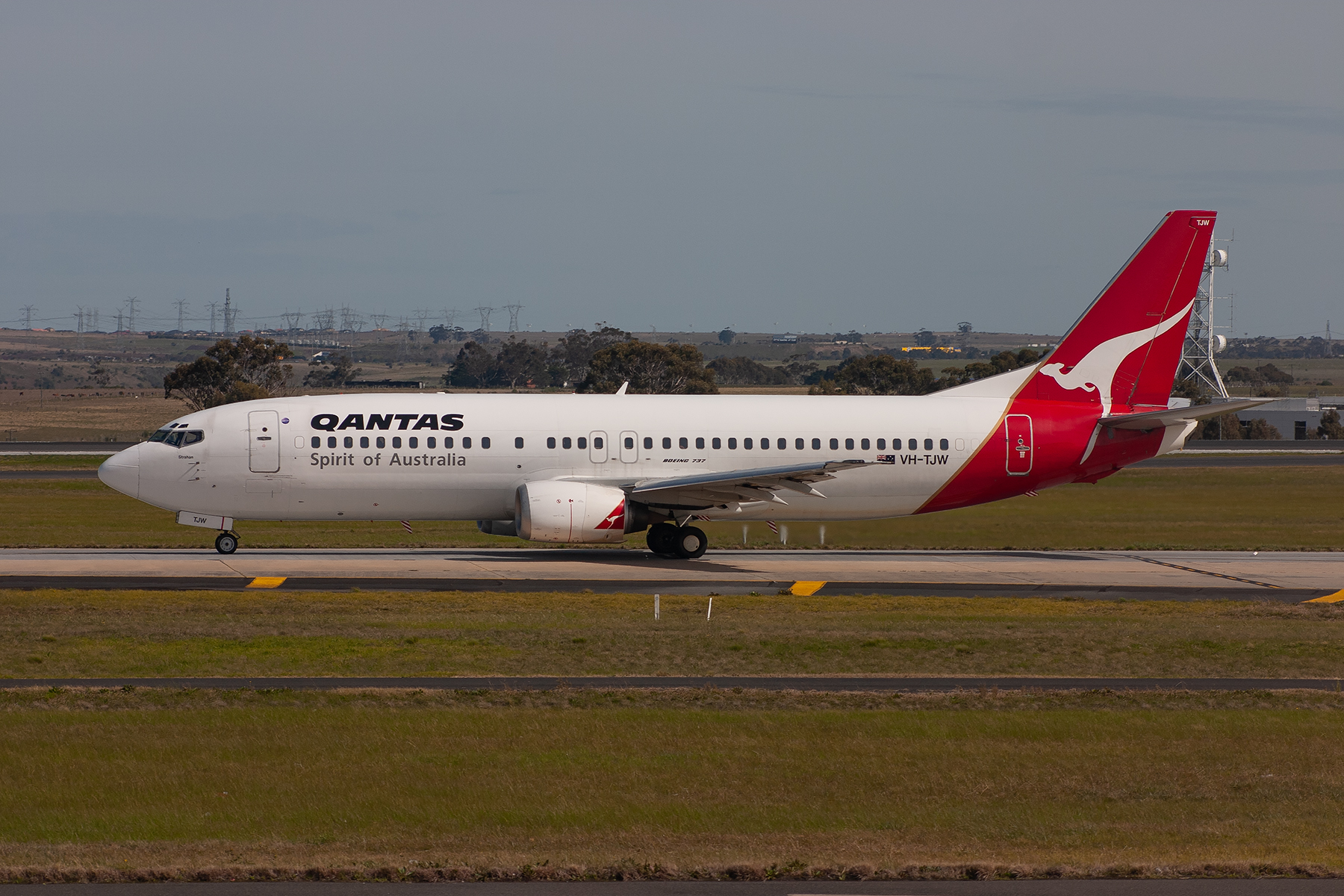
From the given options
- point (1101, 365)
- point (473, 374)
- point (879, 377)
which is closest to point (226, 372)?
point (879, 377)

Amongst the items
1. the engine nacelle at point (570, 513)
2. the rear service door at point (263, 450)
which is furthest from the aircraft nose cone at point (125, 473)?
the engine nacelle at point (570, 513)

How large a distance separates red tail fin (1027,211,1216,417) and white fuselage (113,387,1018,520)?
2.35m

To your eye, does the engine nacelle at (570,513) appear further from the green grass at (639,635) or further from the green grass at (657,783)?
the green grass at (657,783)

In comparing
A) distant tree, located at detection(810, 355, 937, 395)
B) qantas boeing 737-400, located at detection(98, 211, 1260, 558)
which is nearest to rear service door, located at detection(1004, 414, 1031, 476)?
qantas boeing 737-400, located at detection(98, 211, 1260, 558)

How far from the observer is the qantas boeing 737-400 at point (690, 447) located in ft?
120

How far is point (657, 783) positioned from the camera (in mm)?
14930

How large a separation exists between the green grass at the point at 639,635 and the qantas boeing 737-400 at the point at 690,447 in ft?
23.7

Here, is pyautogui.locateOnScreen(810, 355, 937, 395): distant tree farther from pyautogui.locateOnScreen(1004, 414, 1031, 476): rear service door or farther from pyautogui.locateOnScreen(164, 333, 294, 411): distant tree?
pyautogui.locateOnScreen(1004, 414, 1031, 476): rear service door

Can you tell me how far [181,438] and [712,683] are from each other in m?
21.6

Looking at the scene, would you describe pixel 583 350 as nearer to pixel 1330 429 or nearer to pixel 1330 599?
pixel 1330 429

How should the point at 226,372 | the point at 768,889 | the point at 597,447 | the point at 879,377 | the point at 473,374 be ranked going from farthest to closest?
the point at 473,374, the point at 879,377, the point at 226,372, the point at 597,447, the point at 768,889

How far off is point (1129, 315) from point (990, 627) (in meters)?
16.9

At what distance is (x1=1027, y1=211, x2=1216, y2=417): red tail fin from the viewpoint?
129ft

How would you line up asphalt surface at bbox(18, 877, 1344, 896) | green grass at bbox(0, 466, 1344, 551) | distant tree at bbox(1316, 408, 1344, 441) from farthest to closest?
distant tree at bbox(1316, 408, 1344, 441) → green grass at bbox(0, 466, 1344, 551) → asphalt surface at bbox(18, 877, 1344, 896)
